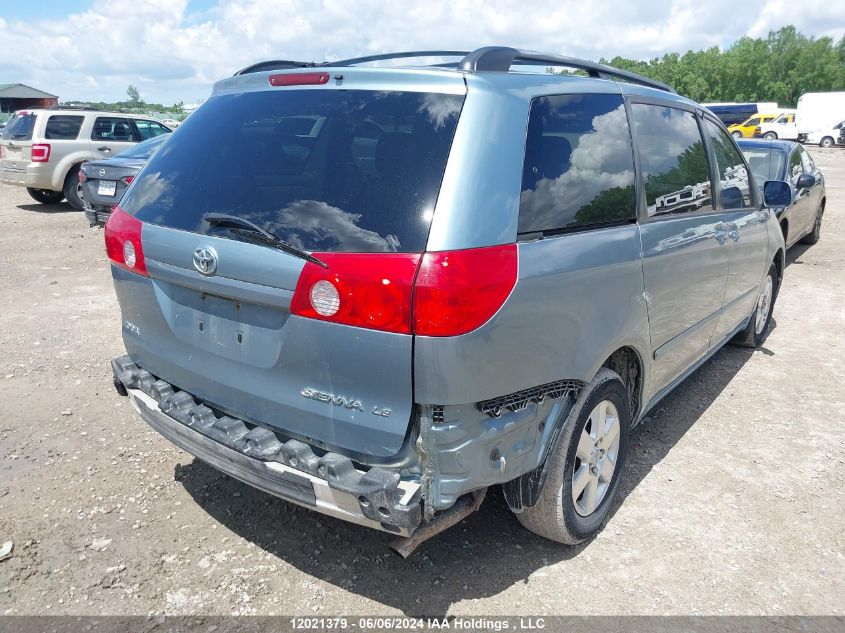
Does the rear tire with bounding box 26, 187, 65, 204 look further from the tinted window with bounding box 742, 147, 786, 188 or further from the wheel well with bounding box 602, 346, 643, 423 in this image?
the wheel well with bounding box 602, 346, 643, 423

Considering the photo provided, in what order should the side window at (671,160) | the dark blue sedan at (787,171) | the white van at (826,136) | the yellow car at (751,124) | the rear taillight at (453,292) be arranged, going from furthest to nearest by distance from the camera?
the white van at (826,136), the yellow car at (751,124), the dark blue sedan at (787,171), the side window at (671,160), the rear taillight at (453,292)

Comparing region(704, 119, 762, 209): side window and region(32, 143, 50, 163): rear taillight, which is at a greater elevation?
region(704, 119, 762, 209): side window

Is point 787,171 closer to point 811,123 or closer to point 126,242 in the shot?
point 126,242

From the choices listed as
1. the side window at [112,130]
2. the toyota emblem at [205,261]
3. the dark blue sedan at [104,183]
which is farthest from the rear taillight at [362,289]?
the side window at [112,130]

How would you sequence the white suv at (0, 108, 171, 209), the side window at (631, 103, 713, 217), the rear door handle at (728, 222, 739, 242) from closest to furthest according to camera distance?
the side window at (631, 103, 713, 217) → the rear door handle at (728, 222, 739, 242) → the white suv at (0, 108, 171, 209)

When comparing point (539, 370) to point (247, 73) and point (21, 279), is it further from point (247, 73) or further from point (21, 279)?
point (21, 279)

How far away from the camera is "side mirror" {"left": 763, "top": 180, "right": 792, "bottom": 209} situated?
186 inches

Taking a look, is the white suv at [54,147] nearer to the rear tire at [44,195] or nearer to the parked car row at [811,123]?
the rear tire at [44,195]

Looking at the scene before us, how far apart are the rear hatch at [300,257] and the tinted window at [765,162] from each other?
6.81m

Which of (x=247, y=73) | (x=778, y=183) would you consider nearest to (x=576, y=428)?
(x=247, y=73)

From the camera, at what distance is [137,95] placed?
114062mm

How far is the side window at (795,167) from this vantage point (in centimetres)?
818

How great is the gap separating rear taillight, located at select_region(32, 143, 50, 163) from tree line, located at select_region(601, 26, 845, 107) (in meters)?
78.9

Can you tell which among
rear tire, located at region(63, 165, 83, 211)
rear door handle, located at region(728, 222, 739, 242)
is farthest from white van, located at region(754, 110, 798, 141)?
rear door handle, located at region(728, 222, 739, 242)
